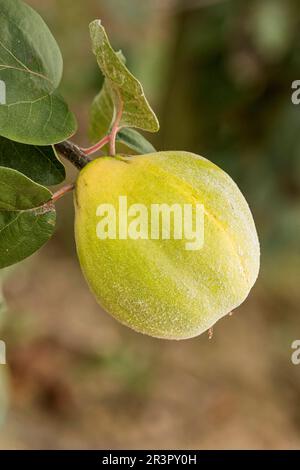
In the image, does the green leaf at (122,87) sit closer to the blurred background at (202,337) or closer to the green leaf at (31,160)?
the green leaf at (31,160)

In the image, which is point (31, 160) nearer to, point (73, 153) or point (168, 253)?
point (73, 153)

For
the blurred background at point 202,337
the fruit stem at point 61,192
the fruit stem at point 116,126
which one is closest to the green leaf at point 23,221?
the fruit stem at point 61,192

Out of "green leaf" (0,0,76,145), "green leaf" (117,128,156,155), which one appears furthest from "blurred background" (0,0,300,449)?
"green leaf" (0,0,76,145)

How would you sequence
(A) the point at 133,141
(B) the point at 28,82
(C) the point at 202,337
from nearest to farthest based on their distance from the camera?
(B) the point at 28,82 < (A) the point at 133,141 < (C) the point at 202,337

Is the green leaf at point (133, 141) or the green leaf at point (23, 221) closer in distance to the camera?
the green leaf at point (23, 221)

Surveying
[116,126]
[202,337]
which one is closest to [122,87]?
[116,126]

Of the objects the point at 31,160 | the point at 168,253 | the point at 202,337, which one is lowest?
the point at 168,253
